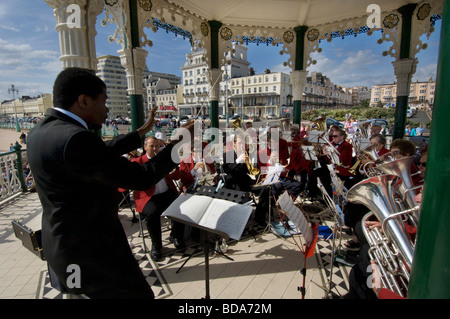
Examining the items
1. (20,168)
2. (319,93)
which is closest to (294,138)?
(20,168)

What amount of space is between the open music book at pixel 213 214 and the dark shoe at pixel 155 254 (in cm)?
143

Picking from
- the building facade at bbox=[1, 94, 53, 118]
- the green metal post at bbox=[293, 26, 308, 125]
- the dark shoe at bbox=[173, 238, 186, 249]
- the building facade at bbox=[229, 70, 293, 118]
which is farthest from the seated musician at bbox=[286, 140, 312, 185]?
the building facade at bbox=[1, 94, 53, 118]

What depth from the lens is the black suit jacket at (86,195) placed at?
47.2 inches

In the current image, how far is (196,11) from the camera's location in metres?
6.93

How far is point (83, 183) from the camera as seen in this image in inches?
51.8

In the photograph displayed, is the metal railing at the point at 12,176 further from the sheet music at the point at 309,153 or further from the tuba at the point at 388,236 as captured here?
the tuba at the point at 388,236

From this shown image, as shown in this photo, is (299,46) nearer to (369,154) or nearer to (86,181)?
(369,154)

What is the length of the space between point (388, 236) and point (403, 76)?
24.2ft

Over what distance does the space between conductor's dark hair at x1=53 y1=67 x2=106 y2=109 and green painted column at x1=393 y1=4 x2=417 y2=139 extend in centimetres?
855

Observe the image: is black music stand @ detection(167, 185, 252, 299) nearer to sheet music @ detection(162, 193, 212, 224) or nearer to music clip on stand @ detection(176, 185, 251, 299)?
music clip on stand @ detection(176, 185, 251, 299)

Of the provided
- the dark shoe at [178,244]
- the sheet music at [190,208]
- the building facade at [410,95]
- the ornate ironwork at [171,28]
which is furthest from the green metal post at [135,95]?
the building facade at [410,95]

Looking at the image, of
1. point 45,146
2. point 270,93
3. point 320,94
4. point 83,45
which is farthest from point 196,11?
point 320,94

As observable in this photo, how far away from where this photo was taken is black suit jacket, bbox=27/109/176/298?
1.20m
